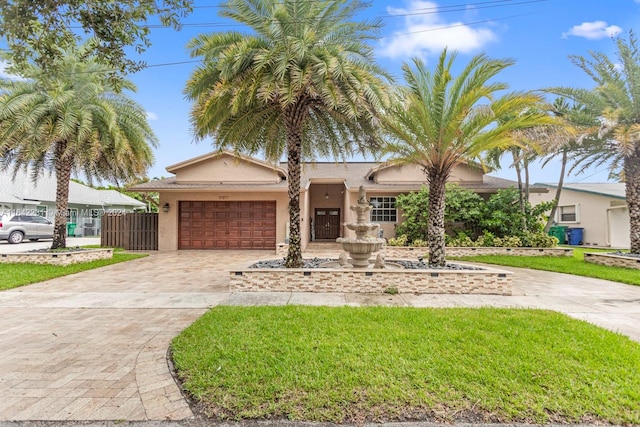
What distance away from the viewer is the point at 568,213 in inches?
822

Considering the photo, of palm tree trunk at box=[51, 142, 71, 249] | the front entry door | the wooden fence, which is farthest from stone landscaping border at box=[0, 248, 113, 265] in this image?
the front entry door

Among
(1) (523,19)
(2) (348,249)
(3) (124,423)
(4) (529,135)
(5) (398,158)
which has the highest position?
(1) (523,19)

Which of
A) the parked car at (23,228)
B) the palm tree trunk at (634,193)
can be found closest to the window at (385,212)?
the palm tree trunk at (634,193)

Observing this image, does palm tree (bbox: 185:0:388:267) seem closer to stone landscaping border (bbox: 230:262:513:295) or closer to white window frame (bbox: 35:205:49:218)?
stone landscaping border (bbox: 230:262:513:295)

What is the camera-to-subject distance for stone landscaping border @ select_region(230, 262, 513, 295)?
24.3 feet

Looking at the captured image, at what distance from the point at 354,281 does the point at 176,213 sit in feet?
41.3

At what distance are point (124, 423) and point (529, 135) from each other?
14.0m

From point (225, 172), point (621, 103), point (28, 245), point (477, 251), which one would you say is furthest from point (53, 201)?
point (621, 103)

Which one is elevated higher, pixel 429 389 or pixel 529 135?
pixel 529 135

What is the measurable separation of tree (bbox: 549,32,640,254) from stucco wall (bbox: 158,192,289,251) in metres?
12.4

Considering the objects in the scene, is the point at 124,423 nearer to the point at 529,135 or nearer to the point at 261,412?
the point at 261,412

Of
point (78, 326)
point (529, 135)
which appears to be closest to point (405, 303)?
point (78, 326)

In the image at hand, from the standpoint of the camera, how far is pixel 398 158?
34.1ft

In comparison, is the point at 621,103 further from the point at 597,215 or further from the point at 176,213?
the point at 176,213
